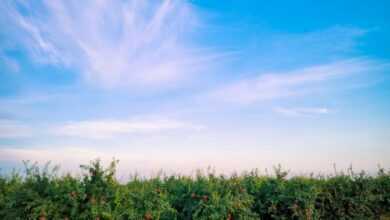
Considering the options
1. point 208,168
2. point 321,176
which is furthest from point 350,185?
point 208,168

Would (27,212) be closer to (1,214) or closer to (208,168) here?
(1,214)

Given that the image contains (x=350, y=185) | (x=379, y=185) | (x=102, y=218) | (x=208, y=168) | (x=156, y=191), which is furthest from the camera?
(x=379, y=185)

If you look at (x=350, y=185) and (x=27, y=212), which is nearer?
(x=27, y=212)

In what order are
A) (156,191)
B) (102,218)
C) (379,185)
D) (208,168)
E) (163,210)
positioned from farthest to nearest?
(379,185), (208,168), (156,191), (163,210), (102,218)

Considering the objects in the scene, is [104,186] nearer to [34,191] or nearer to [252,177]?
[34,191]

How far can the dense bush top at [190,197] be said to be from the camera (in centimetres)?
751

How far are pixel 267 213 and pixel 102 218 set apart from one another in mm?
5153

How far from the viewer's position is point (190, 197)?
9.20m

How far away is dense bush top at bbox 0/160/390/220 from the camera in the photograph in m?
7.51

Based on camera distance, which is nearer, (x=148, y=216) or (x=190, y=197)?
(x=148, y=216)

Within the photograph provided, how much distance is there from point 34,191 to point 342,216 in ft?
30.5

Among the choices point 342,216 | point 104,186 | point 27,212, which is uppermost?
point 104,186

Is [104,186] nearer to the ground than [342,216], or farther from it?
farther from it

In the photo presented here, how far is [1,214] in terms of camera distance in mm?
7945
